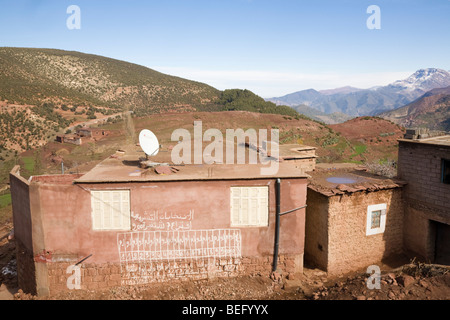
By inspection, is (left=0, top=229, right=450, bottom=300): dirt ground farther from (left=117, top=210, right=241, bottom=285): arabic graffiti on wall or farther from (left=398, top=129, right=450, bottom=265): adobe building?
(left=398, top=129, right=450, bottom=265): adobe building

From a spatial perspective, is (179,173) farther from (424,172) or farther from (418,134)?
(418,134)

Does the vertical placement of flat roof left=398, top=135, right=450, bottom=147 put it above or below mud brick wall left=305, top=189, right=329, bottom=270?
above

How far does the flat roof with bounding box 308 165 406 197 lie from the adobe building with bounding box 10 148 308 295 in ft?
5.22

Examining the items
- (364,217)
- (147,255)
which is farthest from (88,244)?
(364,217)

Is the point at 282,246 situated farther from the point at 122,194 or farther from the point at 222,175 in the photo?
the point at 122,194

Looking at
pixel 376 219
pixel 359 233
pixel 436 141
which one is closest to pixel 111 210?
pixel 359 233

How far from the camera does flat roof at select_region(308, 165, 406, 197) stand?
11656 millimetres

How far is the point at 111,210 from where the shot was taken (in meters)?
10.3

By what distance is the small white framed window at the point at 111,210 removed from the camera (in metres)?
10.2

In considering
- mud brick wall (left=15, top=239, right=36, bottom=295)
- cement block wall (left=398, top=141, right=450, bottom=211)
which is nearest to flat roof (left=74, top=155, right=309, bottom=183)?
mud brick wall (left=15, top=239, right=36, bottom=295)

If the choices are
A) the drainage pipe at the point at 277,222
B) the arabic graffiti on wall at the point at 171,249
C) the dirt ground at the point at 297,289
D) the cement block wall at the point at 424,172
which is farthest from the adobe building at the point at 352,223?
the arabic graffiti on wall at the point at 171,249

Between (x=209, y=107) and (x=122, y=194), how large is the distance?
63.8 meters

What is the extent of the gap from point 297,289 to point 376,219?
4.35 m

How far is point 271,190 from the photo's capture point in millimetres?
10664
